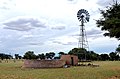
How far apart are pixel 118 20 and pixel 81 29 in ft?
167

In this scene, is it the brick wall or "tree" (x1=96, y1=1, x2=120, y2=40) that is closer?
"tree" (x1=96, y1=1, x2=120, y2=40)

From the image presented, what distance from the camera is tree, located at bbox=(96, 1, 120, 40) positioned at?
32.5 metres

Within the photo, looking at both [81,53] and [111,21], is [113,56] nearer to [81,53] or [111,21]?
[81,53]

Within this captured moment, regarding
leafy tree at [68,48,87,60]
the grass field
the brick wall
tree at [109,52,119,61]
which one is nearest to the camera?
the grass field

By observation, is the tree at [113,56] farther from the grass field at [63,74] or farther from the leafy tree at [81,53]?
the grass field at [63,74]

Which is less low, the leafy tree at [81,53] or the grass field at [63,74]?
the leafy tree at [81,53]

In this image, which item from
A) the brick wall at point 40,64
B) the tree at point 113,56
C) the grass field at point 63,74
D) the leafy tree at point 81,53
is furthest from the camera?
the tree at point 113,56

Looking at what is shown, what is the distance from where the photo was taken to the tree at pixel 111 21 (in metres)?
32.5

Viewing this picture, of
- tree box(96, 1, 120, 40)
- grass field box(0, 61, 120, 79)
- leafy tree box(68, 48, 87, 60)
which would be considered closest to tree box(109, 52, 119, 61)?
leafy tree box(68, 48, 87, 60)

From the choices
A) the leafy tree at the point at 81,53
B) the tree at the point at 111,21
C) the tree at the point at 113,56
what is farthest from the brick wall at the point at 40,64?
the tree at the point at 113,56

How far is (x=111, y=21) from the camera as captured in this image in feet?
108

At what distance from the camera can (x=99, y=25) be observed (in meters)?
37.2

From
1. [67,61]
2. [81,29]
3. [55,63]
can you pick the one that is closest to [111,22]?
[55,63]

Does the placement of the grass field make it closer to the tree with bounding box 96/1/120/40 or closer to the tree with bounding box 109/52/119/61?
the tree with bounding box 96/1/120/40
